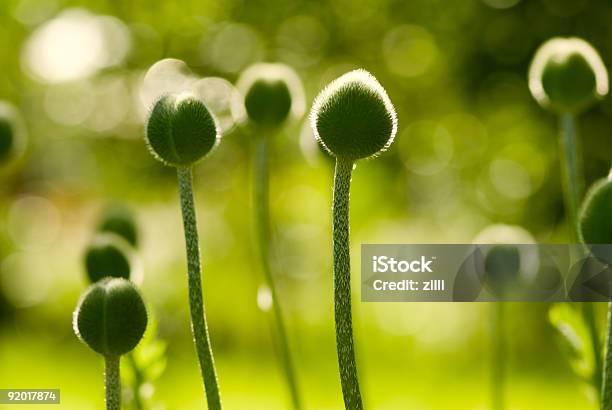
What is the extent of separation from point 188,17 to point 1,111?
214 inches

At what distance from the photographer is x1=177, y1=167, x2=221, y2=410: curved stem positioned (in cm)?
62

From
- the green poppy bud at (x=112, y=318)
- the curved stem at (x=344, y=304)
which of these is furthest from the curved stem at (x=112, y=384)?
the curved stem at (x=344, y=304)

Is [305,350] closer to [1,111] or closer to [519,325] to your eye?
[519,325]

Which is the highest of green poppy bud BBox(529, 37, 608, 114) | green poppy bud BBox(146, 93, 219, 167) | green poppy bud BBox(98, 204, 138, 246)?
green poppy bud BBox(529, 37, 608, 114)

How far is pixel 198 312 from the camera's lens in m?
0.65

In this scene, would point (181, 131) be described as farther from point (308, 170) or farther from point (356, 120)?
point (308, 170)

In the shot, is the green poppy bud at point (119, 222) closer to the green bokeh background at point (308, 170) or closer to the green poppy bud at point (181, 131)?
the green poppy bud at point (181, 131)

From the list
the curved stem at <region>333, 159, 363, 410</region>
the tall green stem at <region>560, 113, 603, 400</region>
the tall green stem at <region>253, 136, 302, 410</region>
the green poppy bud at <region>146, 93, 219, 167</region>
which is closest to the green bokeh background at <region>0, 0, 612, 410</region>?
the tall green stem at <region>253, 136, 302, 410</region>

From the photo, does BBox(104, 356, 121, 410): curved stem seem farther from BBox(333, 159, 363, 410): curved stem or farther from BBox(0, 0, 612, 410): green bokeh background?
BBox(0, 0, 612, 410): green bokeh background

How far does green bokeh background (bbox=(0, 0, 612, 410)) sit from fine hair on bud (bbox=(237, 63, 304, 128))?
8.29 ft

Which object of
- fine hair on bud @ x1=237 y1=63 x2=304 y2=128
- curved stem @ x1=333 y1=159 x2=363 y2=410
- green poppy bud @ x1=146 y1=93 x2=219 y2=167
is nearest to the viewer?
curved stem @ x1=333 y1=159 x2=363 y2=410

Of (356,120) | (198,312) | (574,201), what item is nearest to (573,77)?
(574,201)

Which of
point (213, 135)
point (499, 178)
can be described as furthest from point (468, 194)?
point (213, 135)

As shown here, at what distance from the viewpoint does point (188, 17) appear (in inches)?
262
